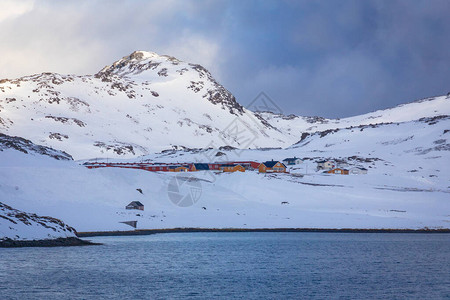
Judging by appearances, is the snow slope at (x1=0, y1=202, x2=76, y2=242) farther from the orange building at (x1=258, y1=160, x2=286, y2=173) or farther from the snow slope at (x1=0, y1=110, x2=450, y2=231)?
the orange building at (x1=258, y1=160, x2=286, y2=173)

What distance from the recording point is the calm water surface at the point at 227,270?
3747cm

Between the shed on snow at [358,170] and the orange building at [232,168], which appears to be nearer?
the shed on snow at [358,170]

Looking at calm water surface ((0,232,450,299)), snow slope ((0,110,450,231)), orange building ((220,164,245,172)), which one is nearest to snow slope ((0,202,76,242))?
calm water surface ((0,232,450,299))

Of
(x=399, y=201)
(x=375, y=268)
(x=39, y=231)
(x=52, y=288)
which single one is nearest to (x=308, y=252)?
(x=375, y=268)

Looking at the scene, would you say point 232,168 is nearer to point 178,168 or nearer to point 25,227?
point 178,168

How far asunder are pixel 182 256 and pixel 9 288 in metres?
21.1

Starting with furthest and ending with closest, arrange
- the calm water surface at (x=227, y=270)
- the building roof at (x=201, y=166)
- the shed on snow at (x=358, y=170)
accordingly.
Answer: the building roof at (x=201, y=166), the shed on snow at (x=358, y=170), the calm water surface at (x=227, y=270)

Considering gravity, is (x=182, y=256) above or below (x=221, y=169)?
below

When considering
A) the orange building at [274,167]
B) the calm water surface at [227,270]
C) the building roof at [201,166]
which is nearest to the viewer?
the calm water surface at [227,270]

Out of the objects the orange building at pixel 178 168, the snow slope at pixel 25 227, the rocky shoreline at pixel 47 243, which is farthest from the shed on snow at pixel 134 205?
the orange building at pixel 178 168

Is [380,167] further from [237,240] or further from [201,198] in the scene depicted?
[237,240]

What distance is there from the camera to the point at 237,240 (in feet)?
229

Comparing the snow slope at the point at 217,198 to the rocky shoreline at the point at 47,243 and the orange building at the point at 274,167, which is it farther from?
the orange building at the point at 274,167

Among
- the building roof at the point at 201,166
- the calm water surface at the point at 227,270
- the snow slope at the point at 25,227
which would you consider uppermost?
the building roof at the point at 201,166
